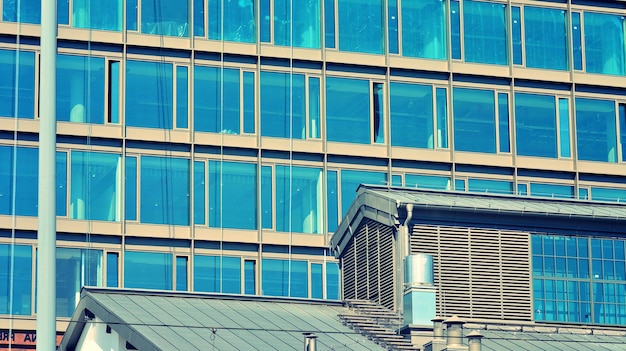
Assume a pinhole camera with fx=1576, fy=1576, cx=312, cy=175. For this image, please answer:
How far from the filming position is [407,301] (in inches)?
1747

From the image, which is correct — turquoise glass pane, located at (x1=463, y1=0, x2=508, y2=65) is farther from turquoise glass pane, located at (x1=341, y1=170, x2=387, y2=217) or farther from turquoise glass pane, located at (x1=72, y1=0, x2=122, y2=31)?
turquoise glass pane, located at (x1=72, y1=0, x2=122, y2=31)

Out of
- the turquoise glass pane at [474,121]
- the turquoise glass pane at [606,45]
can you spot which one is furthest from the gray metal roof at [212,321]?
the turquoise glass pane at [606,45]

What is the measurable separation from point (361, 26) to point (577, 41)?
11.2 meters

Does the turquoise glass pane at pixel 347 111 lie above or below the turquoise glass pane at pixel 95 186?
above

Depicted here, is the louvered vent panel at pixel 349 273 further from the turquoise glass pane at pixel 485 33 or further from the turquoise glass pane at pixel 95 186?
the turquoise glass pane at pixel 485 33

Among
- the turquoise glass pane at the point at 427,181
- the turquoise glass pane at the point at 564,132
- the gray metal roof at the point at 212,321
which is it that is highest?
the turquoise glass pane at the point at 564,132

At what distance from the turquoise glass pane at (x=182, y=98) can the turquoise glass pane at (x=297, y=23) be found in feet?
15.5

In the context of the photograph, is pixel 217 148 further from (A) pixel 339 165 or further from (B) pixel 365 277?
(B) pixel 365 277

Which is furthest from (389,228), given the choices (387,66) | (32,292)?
(387,66)

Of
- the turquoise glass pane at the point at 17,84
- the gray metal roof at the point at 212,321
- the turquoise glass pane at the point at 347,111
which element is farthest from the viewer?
the turquoise glass pane at the point at 347,111

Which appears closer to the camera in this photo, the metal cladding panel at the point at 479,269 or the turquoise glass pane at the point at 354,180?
the metal cladding panel at the point at 479,269

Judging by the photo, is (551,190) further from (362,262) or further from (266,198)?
(362,262)

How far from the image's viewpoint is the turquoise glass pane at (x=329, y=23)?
2904 inches

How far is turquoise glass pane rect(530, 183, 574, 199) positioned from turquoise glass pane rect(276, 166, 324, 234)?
36.0 feet
